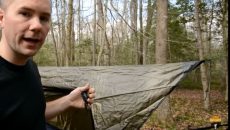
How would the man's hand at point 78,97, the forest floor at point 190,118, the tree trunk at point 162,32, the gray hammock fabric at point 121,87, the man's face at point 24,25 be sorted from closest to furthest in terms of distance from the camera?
the man's face at point 24,25, the man's hand at point 78,97, the gray hammock fabric at point 121,87, the tree trunk at point 162,32, the forest floor at point 190,118

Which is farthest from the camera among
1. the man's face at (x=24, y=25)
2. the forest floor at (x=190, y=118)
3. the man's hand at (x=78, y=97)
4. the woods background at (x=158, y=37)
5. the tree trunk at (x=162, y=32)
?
the woods background at (x=158, y=37)

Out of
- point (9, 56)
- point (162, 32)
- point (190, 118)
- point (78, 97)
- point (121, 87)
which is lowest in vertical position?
point (190, 118)

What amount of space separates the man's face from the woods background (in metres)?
6.89

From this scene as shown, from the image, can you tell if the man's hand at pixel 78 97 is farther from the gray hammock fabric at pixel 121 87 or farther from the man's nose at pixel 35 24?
the gray hammock fabric at pixel 121 87

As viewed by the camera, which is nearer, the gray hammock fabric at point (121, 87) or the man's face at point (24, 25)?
the man's face at point (24, 25)

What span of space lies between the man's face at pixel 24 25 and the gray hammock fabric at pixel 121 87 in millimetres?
2290

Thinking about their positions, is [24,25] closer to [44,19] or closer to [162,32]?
[44,19]

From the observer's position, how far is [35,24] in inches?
45.4

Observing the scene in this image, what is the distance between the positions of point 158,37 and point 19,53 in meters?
7.01

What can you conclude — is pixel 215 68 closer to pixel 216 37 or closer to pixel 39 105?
pixel 216 37

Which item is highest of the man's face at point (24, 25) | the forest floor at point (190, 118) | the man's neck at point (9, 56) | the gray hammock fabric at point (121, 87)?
the man's face at point (24, 25)

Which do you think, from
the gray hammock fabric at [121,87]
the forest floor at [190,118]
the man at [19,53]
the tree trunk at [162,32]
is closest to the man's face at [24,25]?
the man at [19,53]

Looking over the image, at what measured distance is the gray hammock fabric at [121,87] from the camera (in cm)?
368

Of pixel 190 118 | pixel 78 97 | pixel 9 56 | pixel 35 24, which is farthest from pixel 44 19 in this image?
pixel 190 118
